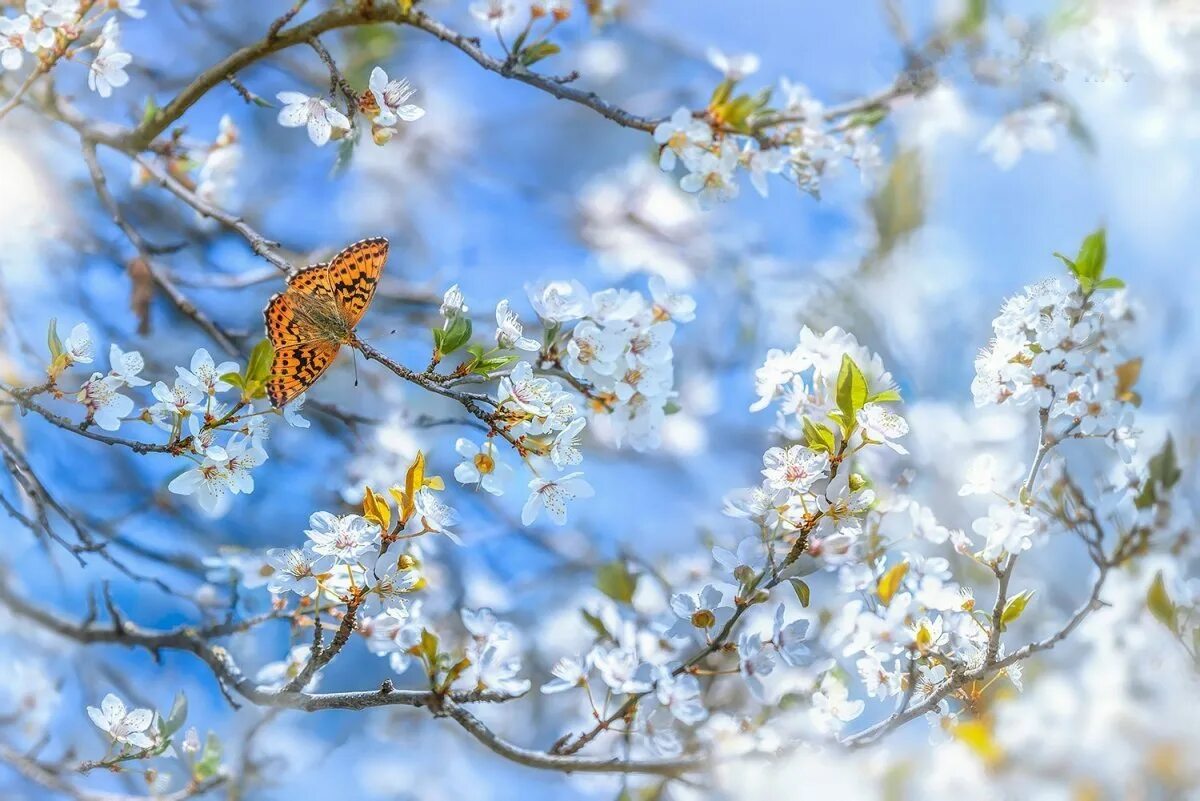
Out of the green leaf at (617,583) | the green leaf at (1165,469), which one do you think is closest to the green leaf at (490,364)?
the green leaf at (617,583)

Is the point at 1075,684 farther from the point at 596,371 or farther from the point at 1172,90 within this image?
the point at 1172,90

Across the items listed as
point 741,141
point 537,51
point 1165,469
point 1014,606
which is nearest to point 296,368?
point 537,51

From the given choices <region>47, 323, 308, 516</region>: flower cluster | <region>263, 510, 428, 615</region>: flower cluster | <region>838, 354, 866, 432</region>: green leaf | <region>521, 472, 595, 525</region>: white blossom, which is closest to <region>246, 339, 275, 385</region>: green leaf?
<region>47, 323, 308, 516</region>: flower cluster

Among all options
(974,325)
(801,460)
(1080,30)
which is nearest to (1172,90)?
(1080,30)

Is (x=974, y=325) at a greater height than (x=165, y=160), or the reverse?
(x=974, y=325)

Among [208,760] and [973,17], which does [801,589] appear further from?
[973,17]

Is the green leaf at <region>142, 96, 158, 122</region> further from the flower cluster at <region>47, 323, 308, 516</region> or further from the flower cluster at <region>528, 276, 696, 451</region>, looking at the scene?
the flower cluster at <region>528, 276, 696, 451</region>

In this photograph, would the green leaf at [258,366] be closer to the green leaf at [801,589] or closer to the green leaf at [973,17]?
the green leaf at [801,589]
